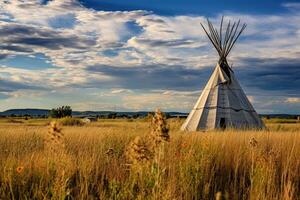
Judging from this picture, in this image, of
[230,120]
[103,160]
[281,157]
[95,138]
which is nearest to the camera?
[103,160]

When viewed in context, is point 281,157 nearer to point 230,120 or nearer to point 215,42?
point 230,120

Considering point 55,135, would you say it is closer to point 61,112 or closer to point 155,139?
point 155,139

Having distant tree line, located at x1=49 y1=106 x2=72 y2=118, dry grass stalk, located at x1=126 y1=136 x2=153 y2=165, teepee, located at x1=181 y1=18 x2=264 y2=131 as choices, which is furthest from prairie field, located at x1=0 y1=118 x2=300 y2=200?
distant tree line, located at x1=49 y1=106 x2=72 y2=118

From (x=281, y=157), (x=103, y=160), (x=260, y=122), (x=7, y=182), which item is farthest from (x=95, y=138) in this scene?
(x=260, y=122)

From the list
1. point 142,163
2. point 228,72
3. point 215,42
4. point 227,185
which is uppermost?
point 215,42

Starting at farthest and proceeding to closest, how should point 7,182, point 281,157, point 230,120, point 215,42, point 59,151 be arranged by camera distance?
1. point 215,42
2. point 230,120
3. point 281,157
4. point 7,182
5. point 59,151

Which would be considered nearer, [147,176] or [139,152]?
[139,152]

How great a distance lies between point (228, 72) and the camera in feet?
72.3

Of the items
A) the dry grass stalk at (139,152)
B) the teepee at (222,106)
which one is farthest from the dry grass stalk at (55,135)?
the teepee at (222,106)

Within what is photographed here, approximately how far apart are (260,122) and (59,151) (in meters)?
17.7

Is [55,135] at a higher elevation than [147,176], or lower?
higher

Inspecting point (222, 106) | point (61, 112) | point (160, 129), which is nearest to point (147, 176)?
point (160, 129)

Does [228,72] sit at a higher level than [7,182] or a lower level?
higher

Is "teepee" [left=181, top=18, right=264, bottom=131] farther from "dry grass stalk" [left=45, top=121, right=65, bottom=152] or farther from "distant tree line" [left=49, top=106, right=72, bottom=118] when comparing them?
"distant tree line" [left=49, top=106, right=72, bottom=118]
